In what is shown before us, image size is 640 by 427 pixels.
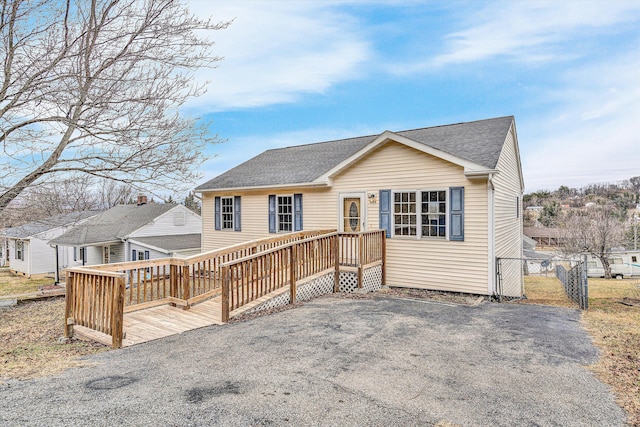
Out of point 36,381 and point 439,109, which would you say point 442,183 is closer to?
point 36,381

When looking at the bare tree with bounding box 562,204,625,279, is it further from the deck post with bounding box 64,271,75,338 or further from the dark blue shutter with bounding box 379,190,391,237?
the deck post with bounding box 64,271,75,338

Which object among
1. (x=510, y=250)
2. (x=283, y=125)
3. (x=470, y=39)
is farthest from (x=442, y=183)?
(x=283, y=125)

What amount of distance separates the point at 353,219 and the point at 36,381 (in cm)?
847

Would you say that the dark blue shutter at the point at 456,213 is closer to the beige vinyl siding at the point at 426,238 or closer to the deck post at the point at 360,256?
the beige vinyl siding at the point at 426,238

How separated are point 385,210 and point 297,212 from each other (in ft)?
10.7

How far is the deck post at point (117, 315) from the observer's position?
16.4 feet

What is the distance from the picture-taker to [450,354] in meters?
4.67

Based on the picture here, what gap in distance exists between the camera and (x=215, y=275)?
25.1 feet

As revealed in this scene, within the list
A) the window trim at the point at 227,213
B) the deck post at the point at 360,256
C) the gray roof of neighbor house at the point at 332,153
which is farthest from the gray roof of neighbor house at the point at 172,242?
the deck post at the point at 360,256

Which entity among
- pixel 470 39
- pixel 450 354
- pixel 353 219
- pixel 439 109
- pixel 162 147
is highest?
pixel 439 109

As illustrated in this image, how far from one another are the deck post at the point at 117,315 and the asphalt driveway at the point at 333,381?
0.32 metres

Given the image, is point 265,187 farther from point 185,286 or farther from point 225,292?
point 225,292

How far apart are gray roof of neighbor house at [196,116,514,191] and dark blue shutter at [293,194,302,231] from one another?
0.57 m

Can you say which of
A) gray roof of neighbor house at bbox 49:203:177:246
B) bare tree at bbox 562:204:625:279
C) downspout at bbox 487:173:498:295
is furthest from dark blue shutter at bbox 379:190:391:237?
bare tree at bbox 562:204:625:279
